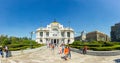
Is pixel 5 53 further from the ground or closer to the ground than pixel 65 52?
closer to the ground

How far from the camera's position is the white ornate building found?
319 ft

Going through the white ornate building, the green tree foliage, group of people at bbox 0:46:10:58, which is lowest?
group of people at bbox 0:46:10:58

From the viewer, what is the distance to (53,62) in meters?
24.3

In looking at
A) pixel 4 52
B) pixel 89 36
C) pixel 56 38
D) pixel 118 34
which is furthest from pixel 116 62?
pixel 89 36

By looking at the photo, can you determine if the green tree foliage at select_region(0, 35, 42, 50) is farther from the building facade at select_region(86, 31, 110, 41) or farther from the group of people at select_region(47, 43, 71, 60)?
the building facade at select_region(86, 31, 110, 41)

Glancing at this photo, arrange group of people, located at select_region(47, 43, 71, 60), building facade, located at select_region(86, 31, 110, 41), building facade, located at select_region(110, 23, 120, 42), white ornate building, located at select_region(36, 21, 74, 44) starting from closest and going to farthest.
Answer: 1. group of people, located at select_region(47, 43, 71, 60)
2. white ornate building, located at select_region(36, 21, 74, 44)
3. building facade, located at select_region(110, 23, 120, 42)
4. building facade, located at select_region(86, 31, 110, 41)

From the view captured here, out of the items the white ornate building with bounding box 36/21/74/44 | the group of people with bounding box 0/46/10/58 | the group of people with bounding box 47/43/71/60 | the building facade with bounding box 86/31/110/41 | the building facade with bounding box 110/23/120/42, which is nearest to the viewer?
the group of people with bounding box 47/43/71/60

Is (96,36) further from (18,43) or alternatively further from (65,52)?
(65,52)

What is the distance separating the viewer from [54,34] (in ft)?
321

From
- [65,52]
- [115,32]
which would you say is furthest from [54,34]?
[65,52]

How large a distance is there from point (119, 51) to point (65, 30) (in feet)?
226

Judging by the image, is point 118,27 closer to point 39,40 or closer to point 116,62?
point 39,40

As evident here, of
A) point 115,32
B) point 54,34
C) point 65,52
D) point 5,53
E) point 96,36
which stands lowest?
point 5,53

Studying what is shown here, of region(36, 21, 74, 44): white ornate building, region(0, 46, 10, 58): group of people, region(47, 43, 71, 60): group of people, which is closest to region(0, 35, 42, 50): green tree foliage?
region(0, 46, 10, 58): group of people
